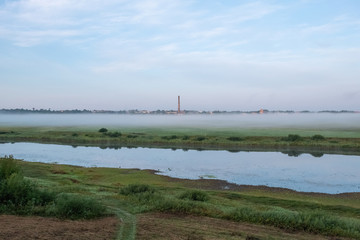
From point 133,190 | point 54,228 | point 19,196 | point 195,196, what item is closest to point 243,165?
point 195,196

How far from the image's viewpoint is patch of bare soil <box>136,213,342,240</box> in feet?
26.3

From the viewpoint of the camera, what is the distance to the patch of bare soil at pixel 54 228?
7.59m

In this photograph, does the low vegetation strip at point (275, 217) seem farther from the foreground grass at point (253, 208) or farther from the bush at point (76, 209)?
the bush at point (76, 209)

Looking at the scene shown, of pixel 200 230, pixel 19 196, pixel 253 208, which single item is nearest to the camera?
pixel 200 230

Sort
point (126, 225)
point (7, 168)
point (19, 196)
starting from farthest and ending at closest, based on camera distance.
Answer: point (7, 168) → point (19, 196) → point (126, 225)

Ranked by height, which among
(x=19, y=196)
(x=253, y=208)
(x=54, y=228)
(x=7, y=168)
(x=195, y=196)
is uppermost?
(x=7, y=168)

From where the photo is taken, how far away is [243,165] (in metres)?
30.9

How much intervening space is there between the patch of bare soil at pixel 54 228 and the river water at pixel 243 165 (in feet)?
50.7

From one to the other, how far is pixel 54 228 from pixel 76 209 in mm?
1480

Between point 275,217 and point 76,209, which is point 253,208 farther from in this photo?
point 76,209

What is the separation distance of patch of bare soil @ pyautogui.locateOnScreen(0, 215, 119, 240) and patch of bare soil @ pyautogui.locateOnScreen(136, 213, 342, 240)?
32.5 inches

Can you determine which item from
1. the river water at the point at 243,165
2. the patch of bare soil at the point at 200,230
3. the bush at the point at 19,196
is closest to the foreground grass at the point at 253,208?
the patch of bare soil at the point at 200,230

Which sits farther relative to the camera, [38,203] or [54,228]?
[38,203]

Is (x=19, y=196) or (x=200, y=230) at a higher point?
(x=19, y=196)
